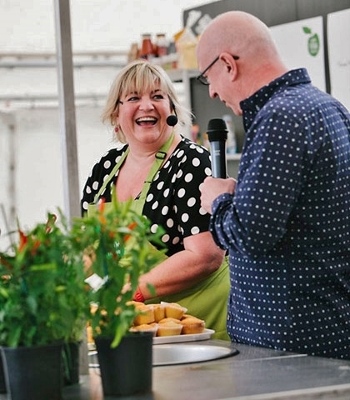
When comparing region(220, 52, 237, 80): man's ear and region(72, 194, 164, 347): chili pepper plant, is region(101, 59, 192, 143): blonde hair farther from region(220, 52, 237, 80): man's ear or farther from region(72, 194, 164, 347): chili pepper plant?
region(72, 194, 164, 347): chili pepper plant

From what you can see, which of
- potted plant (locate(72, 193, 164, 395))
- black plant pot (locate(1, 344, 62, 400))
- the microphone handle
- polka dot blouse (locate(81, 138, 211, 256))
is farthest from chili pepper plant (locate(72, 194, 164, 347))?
polka dot blouse (locate(81, 138, 211, 256))

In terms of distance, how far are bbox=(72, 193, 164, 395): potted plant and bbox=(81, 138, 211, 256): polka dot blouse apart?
4.47ft

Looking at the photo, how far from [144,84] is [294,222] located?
1313 millimetres

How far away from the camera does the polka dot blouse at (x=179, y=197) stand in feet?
10.6

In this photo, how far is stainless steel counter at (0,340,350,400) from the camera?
1.82m

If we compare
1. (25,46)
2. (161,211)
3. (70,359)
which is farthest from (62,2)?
(25,46)

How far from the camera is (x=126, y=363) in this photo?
1836mm

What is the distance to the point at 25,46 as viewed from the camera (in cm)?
924

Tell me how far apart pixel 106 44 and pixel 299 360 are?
7.47m

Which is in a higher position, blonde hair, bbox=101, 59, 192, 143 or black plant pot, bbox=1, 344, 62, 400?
blonde hair, bbox=101, 59, 192, 143

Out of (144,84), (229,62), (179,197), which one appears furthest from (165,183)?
(229,62)

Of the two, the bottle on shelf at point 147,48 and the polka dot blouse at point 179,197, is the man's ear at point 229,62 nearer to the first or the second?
the polka dot blouse at point 179,197

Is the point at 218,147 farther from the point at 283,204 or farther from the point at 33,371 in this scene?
the point at 33,371

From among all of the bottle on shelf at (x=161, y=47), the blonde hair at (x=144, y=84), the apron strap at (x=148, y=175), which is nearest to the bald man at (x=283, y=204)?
the apron strap at (x=148, y=175)
